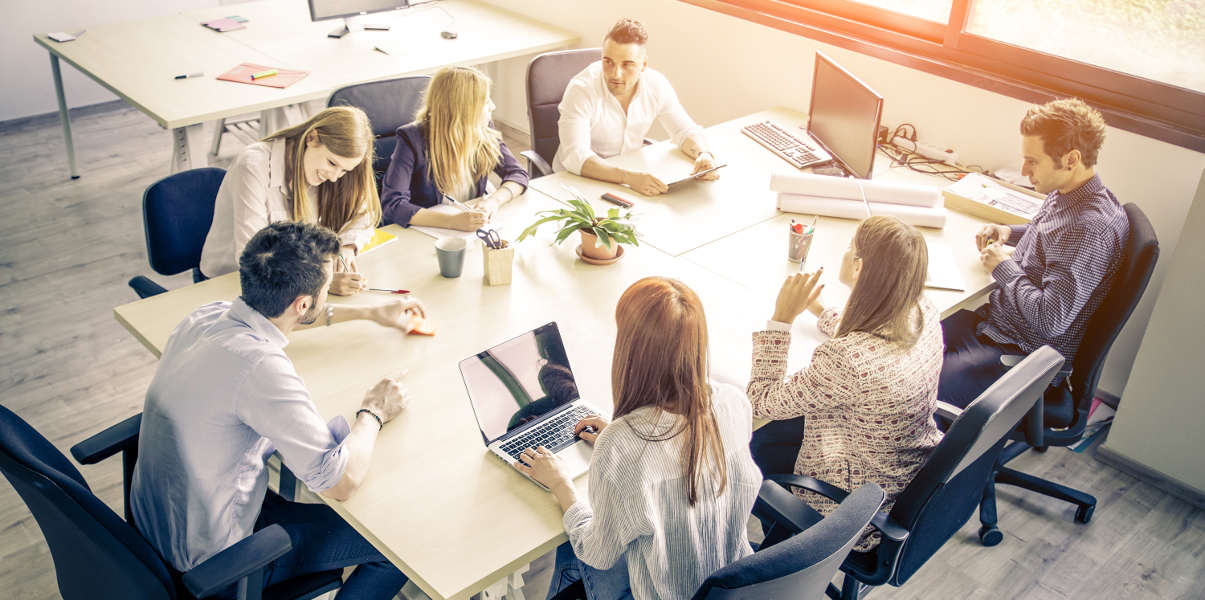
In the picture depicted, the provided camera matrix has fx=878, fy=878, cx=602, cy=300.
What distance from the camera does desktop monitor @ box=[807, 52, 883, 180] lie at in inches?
121

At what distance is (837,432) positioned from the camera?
6.82 feet

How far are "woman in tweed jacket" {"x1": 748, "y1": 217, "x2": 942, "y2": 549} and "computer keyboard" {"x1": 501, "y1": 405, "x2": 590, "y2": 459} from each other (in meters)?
0.44

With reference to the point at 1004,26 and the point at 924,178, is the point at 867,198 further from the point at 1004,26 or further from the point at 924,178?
the point at 1004,26

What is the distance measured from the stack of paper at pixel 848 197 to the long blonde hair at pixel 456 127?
41.1 inches

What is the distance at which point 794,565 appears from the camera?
1.42 m

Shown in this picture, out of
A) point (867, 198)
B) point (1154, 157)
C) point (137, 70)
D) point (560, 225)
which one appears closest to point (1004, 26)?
point (1154, 157)

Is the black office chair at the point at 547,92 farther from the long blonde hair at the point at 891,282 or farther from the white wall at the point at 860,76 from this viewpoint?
the long blonde hair at the point at 891,282

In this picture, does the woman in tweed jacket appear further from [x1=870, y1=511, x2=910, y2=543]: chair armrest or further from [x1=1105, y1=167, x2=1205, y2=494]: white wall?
[x1=1105, y1=167, x2=1205, y2=494]: white wall

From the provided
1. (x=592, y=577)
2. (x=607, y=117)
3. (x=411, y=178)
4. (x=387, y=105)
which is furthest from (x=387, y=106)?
(x=592, y=577)

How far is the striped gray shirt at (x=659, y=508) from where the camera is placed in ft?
5.13

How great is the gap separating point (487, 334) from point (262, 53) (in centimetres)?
278

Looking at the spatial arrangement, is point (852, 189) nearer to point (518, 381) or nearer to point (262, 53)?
point (518, 381)

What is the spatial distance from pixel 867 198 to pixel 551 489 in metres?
1.82

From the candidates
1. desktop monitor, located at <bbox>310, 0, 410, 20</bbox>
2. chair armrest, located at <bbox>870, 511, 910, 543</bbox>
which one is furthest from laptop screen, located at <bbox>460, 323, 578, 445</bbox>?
desktop monitor, located at <bbox>310, 0, 410, 20</bbox>
